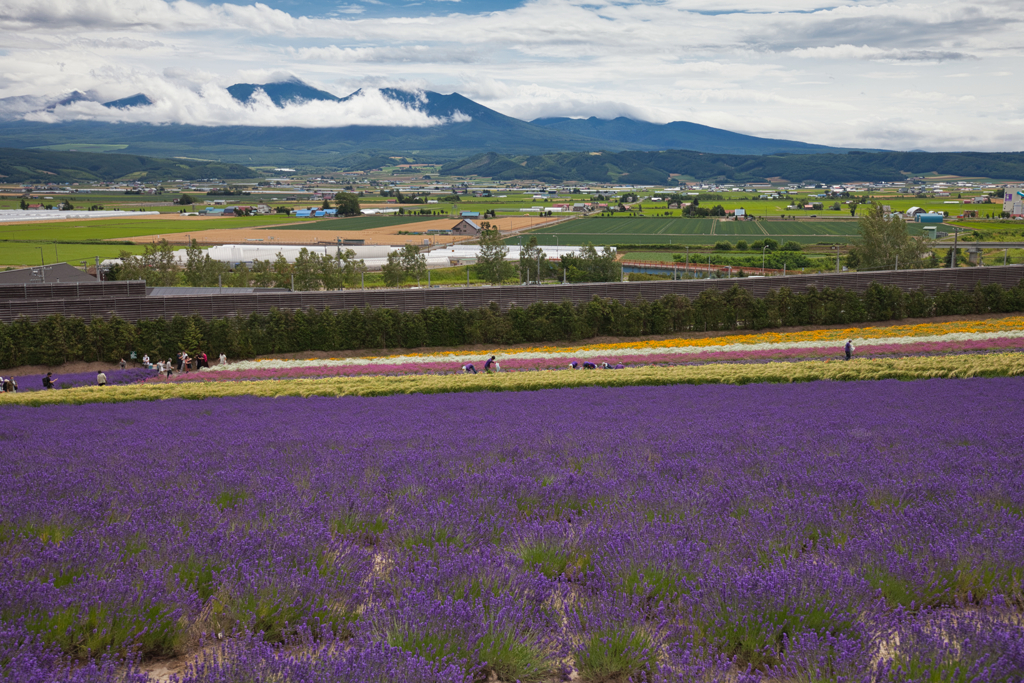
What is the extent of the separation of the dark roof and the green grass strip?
2760cm

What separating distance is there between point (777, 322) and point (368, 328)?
2247cm

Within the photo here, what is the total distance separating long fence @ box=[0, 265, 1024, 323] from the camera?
1379 inches

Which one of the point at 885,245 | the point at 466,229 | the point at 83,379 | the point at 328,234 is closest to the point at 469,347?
the point at 83,379

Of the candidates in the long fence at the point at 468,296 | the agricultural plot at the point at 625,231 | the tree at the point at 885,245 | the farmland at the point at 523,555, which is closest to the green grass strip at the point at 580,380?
the farmland at the point at 523,555

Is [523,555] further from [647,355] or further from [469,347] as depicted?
[469,347]

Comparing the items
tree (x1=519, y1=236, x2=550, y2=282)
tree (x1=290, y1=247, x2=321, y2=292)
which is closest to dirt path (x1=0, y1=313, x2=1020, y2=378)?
tree (x1=290, y1=247, x2=321, y2=292)

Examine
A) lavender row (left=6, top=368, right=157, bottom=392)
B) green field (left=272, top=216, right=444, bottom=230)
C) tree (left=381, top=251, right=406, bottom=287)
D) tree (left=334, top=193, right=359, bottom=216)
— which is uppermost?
tree (left=334, top=193, right=359, bottom=216)

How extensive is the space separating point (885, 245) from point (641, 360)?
39.0m

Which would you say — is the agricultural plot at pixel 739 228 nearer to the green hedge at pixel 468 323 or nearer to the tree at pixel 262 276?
the green hedge at pixel 468 323

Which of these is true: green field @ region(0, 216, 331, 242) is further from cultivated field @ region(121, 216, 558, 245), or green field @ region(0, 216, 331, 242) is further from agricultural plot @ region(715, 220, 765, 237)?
agricultural plot @ region(715, 220, 765, 237)

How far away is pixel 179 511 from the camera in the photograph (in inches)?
217

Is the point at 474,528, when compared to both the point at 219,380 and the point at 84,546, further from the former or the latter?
the point at 219,380

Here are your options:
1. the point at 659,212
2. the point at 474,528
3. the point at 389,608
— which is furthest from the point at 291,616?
the point at 659,212

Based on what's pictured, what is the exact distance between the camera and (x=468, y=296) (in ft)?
124
